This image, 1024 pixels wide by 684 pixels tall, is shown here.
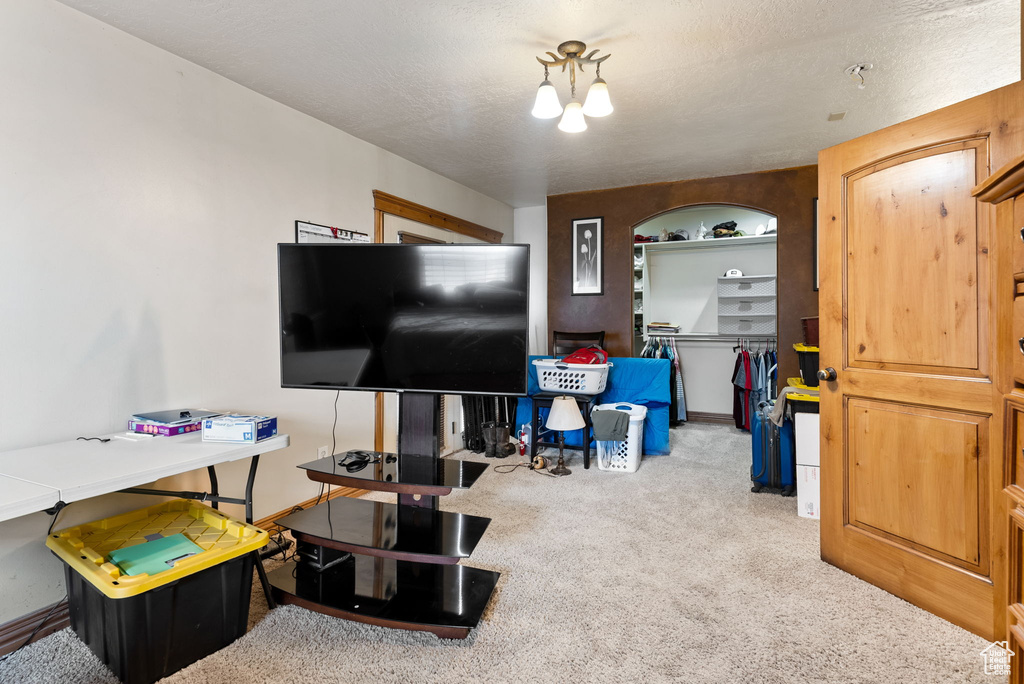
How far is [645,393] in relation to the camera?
4.09m

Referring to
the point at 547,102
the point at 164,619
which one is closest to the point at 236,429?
the point at 164,619

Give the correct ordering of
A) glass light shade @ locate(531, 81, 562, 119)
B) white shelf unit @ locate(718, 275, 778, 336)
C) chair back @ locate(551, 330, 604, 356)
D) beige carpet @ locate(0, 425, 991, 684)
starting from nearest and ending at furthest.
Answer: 1. beige carpet @ locate(0, 425, 991, 684)
2. glass light shade @ locate(531, 81, 562, 119)
3. chair back @ locate(551, 330, 604, 356)
4. white shelf unit @ locate(718, 275, 778, 336)

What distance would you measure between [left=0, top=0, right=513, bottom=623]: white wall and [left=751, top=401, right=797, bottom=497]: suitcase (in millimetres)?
2845

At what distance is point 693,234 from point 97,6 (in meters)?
5.29

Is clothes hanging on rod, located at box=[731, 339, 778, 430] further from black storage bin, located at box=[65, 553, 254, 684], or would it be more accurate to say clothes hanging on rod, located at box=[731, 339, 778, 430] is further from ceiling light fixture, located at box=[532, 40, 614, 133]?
black storage bin, located at box=[65, 553, 254, 684]

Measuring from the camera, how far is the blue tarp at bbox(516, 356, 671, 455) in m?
4.05

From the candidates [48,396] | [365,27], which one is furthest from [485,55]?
[48,396]

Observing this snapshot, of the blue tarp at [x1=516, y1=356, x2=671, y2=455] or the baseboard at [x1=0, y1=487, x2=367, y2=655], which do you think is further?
the blue tarp at [x1=516, y1=356, x2=671, y2=455]

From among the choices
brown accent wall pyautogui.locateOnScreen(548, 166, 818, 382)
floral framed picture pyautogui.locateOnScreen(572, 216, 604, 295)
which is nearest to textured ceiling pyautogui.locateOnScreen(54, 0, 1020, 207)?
brown accent wall pyautogui.locateOnScreen(548, 166, 818, 382)

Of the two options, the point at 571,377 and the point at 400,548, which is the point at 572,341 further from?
the point at 400,548

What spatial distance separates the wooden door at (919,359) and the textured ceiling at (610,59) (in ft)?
1.88

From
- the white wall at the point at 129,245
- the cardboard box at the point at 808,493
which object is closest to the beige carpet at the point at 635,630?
the cardboard box at the point at 808,493

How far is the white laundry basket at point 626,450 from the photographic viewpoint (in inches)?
145

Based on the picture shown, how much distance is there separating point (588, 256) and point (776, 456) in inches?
101
